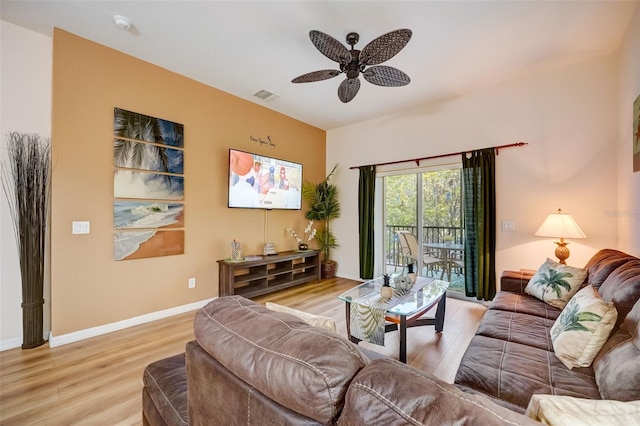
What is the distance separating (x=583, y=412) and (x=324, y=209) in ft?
14.1

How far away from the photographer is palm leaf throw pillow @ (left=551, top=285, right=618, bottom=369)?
132 cm

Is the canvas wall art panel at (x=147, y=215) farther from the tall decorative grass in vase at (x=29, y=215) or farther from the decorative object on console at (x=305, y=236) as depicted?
the decorative object on console at (x=305, y=236)

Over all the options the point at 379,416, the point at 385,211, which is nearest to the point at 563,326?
the point at 379,416

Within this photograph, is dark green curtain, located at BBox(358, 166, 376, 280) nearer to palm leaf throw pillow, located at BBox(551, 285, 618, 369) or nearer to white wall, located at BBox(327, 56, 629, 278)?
white wall, located at BBox(327, 56, 629, 278)

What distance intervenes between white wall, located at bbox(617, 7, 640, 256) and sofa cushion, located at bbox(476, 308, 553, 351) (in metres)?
1.25

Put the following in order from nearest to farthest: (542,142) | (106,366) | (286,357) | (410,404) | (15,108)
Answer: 1. (410,404)
2. (286,357)
3. (106,366)
4. (15,108)
5. (542,142)

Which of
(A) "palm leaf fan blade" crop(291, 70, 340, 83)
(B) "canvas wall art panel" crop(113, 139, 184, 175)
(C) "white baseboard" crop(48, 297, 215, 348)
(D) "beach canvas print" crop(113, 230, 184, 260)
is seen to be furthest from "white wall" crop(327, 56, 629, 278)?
(C) "white baseboard" crop(48, 297, 215, 348)

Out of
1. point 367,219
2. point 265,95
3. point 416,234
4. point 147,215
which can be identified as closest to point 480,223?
point 416,234

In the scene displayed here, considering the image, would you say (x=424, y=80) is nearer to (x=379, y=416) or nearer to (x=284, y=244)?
(x=284, y=244)

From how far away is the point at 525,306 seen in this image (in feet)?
7.19

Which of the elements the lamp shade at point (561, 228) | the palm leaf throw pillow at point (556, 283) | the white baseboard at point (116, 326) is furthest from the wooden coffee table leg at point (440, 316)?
the white baseboard at point (116, 326)

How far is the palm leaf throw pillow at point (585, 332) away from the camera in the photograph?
4.34ft

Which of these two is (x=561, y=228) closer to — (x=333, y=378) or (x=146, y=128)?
(x=333, y=378)

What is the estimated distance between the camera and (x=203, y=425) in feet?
2.78
